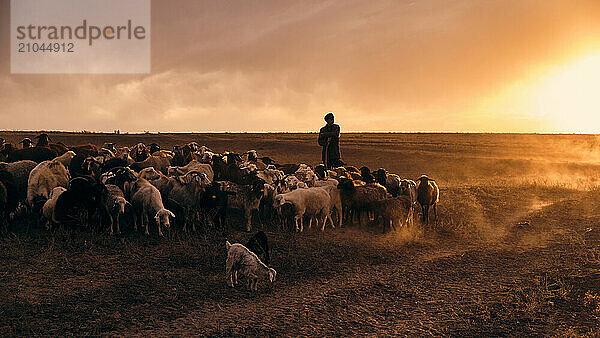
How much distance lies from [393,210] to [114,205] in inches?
276

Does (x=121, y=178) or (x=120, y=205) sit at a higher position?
(x=121, y=178)

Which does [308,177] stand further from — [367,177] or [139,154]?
[139,154]

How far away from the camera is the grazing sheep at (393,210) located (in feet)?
38.4

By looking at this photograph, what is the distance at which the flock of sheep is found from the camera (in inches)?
379

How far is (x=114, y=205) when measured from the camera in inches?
392

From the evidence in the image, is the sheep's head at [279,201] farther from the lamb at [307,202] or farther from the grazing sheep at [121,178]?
the grazing sheep at [121,178]

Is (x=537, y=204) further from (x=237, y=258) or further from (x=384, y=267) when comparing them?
(x=237, y=258)

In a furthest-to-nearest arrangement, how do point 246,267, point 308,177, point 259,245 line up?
point 308,177 → point 259,245 → point 246,267

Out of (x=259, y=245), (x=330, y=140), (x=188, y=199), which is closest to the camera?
(x=259, y=245)

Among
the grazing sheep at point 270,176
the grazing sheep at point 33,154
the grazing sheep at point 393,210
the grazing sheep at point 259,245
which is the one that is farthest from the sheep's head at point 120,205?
the grazing sheep at point 33,154

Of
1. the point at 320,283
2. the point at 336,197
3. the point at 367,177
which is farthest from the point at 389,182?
the point at 320,283

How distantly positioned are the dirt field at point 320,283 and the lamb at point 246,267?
213 millimetres

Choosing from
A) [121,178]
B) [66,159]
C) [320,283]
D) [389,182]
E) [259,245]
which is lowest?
[320,283]

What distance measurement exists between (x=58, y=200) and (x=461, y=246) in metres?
9.60
